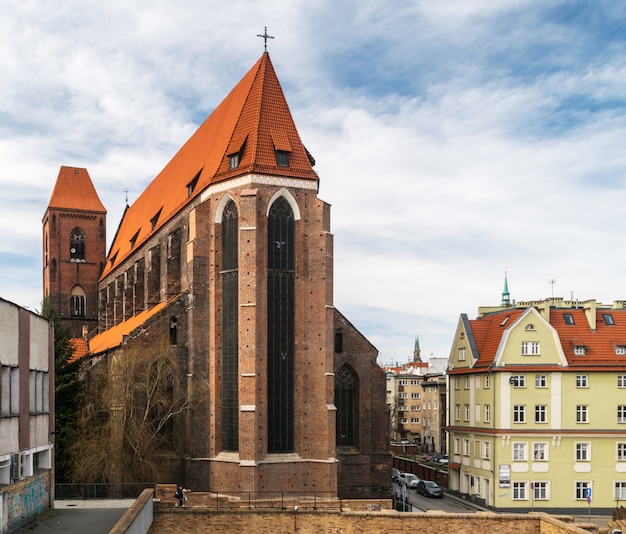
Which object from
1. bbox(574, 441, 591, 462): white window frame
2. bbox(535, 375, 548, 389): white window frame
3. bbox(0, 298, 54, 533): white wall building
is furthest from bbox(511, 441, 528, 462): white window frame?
bbox(0, 298, 54, 533): white wall building

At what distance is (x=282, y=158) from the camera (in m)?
41.4

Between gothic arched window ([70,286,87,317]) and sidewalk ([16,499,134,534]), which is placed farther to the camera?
gothic arched window ([70,286,87,317])

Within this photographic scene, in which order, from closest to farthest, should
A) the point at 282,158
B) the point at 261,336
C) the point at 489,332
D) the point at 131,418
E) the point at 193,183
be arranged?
the point at 131,418 → the point at 261,336 → the point at 282,158 → the point at 193,183 → the point at 489,332

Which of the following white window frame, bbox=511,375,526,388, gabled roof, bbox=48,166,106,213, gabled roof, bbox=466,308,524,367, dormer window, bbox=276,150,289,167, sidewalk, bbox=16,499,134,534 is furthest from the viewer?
gabled roof, bbox=48,166,106,213

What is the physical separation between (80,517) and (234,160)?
2074 cm

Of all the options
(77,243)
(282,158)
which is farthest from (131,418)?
(77,243)

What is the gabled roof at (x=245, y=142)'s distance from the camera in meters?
41.3

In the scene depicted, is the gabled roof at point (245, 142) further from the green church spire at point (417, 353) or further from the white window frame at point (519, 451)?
the green church spire at point (417, 353)

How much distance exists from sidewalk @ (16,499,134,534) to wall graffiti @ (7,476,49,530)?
283 millimetres

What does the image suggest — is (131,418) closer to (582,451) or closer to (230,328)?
(230,328)

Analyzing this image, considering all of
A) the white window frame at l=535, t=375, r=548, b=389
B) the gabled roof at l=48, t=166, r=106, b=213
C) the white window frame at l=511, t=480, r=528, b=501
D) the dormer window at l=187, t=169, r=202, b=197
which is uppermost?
the gabled roof at l=48, t=166, r=106, b=213

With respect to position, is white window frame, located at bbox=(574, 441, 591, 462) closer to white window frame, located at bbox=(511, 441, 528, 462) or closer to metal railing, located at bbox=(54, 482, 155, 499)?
white window frame, located at bbox=(511, 441, 528, 462)

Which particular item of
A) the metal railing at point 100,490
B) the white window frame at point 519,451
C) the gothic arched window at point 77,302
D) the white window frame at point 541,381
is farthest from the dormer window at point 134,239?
the white window frame at point 519,451

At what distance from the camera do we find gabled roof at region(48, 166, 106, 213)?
79125mm
